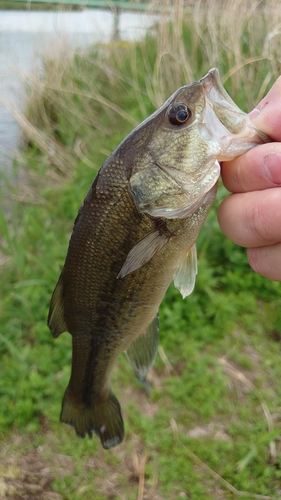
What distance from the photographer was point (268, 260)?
4.65ft

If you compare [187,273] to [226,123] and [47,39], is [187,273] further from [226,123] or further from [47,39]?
[47,39]

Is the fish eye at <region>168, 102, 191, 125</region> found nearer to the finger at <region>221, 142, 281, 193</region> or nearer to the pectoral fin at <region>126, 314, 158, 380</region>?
the finger at <region>221, 142, 281, 193</region>

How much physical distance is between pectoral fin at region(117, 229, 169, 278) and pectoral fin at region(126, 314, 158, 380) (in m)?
0.43

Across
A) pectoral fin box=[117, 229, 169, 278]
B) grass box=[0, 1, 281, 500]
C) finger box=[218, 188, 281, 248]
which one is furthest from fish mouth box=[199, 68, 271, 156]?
grass box=[0, 1, 281, 500]

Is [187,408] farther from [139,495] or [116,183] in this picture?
[116,183]

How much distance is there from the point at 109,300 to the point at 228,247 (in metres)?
1.83

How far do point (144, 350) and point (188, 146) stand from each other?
819mm

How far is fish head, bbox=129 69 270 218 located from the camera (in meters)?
1.21

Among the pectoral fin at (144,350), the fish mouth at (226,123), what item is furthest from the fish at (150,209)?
the pectoral fin at (144,350)

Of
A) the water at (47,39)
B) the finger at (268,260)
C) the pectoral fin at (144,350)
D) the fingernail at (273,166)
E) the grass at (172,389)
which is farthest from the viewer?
the water at (47,39)

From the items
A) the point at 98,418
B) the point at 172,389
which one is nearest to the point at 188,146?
the point at 98,418

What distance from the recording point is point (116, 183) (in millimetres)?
1301

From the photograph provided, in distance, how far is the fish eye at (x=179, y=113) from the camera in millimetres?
1238

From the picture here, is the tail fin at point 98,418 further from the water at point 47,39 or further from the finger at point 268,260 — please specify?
the water at point 47,39
